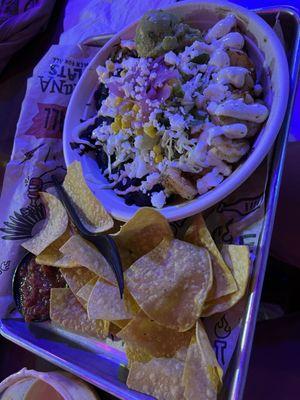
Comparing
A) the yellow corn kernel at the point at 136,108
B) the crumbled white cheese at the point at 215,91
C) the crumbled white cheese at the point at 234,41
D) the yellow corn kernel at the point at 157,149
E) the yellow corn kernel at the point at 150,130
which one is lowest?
the yellow corn kernel at the point at 157,149

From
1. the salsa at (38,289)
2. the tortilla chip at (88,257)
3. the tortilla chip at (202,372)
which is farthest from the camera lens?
the salsa at (38,289)

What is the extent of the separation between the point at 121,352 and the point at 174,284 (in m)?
0.31

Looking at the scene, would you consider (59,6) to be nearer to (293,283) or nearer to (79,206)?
(79,206)

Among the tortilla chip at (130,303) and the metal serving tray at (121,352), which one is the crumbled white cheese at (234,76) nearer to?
the metal serving tray at (121,352)

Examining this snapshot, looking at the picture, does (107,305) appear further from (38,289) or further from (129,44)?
(129,44)

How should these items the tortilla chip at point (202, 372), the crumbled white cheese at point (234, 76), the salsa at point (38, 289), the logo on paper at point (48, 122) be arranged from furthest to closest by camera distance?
the logo on paper at point (48, 122) < the salsa at point (38, 289) < the crumbled white cheese at point (234, 76) < the tortilla chip at point (202, 372)

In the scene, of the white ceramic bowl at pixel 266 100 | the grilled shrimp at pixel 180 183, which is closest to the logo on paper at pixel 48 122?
the white ceramic bowl at pixel 266 100

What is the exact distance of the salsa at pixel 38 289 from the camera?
4.72 feet

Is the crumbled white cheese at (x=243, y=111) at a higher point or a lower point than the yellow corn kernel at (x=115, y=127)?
higher

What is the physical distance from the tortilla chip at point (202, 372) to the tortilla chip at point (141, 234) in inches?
10.0

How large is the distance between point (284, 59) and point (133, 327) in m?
0.75

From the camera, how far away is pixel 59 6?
201 centimetres

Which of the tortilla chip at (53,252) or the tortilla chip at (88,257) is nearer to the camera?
the tortilla chip at (88,257)

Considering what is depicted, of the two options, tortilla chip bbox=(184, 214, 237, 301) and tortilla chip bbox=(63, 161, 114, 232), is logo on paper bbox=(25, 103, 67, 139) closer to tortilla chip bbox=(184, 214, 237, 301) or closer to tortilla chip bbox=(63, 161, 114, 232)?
tortilla chip bbox=(63, 161, 114, 232)
